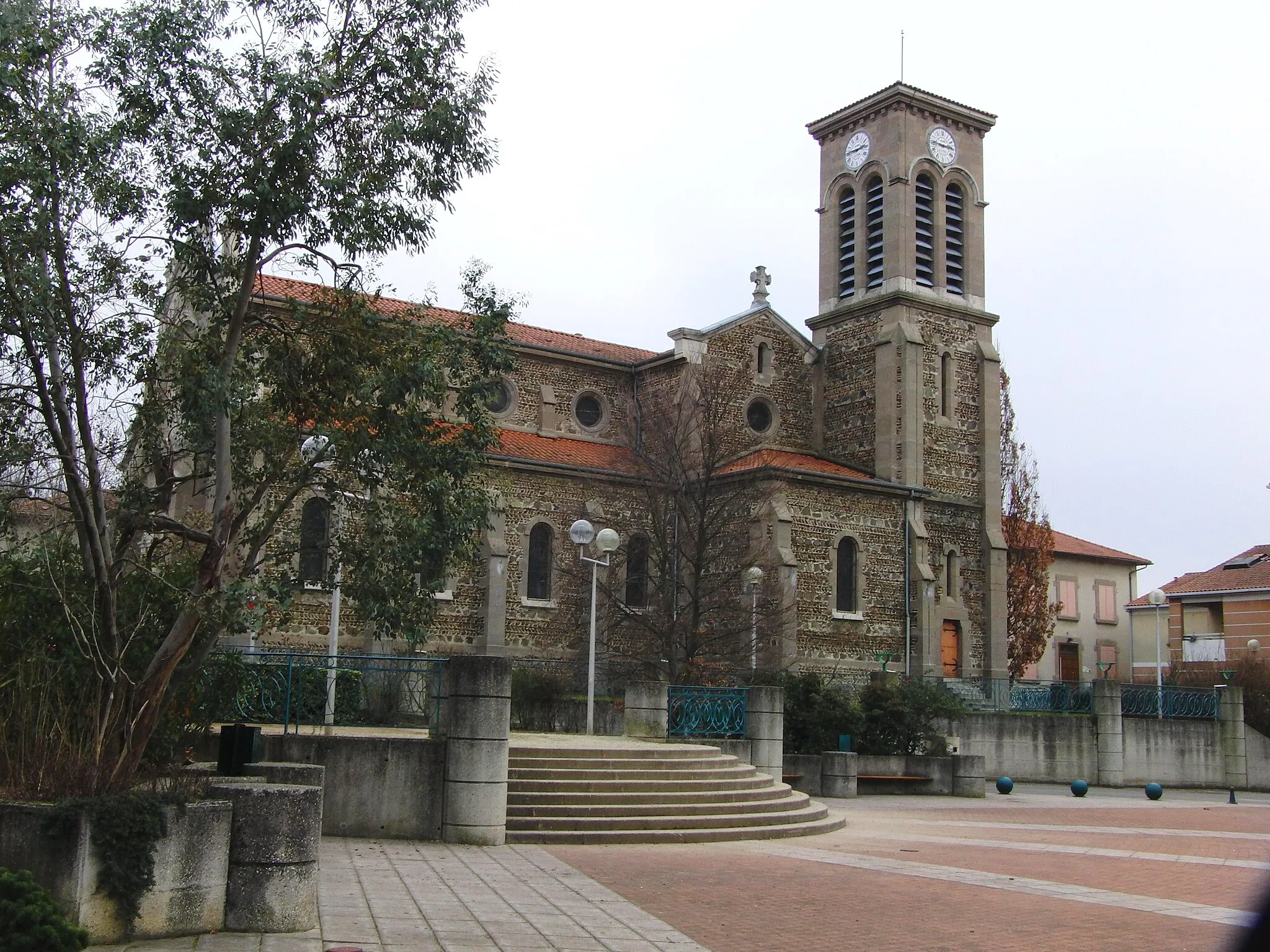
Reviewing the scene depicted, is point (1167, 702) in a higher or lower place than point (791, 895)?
higher

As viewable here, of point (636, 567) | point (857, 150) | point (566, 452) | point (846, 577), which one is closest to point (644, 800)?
point (636, 567)

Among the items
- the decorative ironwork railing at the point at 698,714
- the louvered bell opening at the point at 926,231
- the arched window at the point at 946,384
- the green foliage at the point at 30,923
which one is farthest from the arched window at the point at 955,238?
the green foliage at the point at 30,923

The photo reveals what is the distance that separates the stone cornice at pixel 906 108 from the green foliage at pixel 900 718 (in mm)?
22306

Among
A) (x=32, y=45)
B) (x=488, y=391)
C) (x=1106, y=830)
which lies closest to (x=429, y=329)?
(x=488, y=391)

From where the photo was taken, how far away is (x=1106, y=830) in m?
19.4

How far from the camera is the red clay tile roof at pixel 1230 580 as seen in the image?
51.2m

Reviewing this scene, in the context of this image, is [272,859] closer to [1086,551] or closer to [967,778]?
[967,778]

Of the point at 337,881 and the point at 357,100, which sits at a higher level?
the point at 357,100

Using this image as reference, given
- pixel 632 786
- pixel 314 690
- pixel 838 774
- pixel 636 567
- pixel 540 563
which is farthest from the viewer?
pixel 636 567

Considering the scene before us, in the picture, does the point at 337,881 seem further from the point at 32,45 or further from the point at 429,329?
the point at 32,45

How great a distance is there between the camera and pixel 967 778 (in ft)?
84.7

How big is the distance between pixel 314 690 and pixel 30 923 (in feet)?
29.1

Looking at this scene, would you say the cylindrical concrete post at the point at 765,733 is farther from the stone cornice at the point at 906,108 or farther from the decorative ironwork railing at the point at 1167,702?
the stone cornice at the point at 906,108

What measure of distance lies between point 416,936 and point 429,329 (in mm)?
6032
